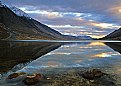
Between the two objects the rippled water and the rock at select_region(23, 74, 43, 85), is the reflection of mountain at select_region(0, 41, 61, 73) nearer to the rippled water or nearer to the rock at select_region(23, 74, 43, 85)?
the rippled water

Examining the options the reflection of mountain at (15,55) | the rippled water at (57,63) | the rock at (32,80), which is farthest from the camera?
the reflection of mountain at (15,55)

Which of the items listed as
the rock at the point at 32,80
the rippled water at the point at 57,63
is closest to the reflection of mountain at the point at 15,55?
the rippled water at the point at 57,63

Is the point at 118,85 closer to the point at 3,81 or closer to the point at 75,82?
the point at 75,82

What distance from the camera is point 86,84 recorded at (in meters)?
23.9

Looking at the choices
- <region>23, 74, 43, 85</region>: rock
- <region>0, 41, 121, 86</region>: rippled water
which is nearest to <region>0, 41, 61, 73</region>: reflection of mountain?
<region>0, 41, 121, 86</region>: rippled water

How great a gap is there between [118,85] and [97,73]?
4975mm

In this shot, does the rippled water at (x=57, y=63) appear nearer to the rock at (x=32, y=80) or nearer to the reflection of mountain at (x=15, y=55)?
the reflection of mountain at (x=15, y=55)

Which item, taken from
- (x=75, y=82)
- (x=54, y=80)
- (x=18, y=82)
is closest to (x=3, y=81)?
(x=18, y=82)

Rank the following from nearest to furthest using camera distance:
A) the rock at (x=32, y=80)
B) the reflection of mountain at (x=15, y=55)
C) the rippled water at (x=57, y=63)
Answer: the rock at (x=32, y=80), the rippled water at (x=57, y=63), the reflection of mountain at (x=15, y=55)

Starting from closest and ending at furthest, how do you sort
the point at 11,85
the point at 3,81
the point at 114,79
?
the point at 11,85, the point at 3,81, the point at 114,79

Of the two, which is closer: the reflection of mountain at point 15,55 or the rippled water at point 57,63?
the rippled water at point 57,63

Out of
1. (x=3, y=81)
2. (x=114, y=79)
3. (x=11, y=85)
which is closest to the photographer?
(x=11, y=85)

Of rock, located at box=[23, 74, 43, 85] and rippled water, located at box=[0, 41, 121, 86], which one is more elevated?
rock, located at box=[23, 74, 43, 85]

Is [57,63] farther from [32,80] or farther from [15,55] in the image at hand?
[32,80]
